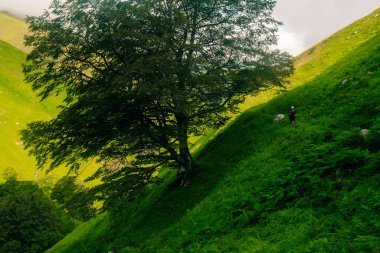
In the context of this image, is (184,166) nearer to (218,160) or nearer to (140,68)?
(218,160)

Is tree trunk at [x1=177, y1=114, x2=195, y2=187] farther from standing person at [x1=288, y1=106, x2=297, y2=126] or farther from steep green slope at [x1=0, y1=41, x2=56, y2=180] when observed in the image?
steep green slope at [x1=0, y1=41, x2=56, y2=180]

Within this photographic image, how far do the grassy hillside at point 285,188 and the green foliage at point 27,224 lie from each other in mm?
41242

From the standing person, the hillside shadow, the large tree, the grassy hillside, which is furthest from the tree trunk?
the standing person

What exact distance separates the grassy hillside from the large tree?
132 inches

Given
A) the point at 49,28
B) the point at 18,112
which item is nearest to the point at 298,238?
the point at 49,28

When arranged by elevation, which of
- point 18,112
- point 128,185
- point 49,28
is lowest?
point 128,185

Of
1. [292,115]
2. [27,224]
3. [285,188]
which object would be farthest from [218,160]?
[27,224]

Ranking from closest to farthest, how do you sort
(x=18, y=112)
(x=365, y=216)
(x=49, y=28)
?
(x=365, y=216) → (x=49, y=28) → (x=18, y=112)

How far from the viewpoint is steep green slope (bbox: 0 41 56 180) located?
14000 cm

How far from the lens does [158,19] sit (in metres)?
20.1

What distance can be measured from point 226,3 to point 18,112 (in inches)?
6883

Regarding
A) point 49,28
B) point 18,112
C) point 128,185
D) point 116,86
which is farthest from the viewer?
point 18,112

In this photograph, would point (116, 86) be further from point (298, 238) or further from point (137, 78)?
point (298, 238)

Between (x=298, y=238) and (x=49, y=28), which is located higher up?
(x=49, y=28)
